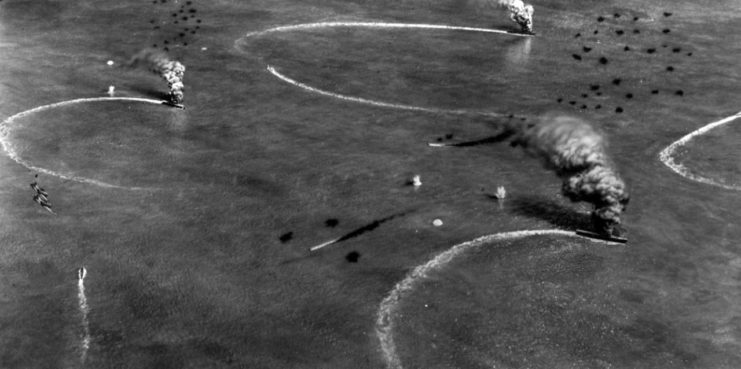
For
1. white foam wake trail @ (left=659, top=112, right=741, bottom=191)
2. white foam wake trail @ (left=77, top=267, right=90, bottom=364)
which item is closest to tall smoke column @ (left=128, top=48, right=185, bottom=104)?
white foam wake trail @ (left=77, top=267, right=90, bottom=364)

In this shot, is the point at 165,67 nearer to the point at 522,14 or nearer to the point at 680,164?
the point at 522,14

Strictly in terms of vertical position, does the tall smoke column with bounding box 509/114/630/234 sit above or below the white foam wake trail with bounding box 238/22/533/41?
below

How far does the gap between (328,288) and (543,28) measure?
5153cm

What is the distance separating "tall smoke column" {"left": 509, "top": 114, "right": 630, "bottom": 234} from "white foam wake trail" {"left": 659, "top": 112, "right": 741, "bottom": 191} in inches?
192

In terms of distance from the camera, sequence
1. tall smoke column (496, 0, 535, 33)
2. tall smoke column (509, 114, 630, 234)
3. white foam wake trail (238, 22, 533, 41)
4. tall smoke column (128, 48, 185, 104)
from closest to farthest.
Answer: tall smoke column (509, 114, 630, 234) → tall smoke column (128, 48, 185, 104) → tall smoke column (496, 0, 535, 33) → white foam wake trail (238, 22, 533, 41)

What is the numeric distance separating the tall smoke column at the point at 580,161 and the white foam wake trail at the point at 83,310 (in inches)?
1209

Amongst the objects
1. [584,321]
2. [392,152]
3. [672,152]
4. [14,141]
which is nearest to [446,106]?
[392,152]

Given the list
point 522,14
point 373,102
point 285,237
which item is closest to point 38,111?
point 373,102

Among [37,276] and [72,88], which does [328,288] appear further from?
[72,88]

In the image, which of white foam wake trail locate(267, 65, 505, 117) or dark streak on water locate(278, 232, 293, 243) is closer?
dark streak on water locate(278, 232, 293, 243)

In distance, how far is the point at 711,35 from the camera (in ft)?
279

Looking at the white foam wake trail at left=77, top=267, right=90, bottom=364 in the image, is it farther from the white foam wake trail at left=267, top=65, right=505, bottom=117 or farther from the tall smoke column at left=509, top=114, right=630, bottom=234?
the tall smoke column at left=509, top=114, right=630, bottom=234

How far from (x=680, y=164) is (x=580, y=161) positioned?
9570mm

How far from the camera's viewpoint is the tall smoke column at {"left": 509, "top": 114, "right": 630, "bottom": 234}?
167ft
